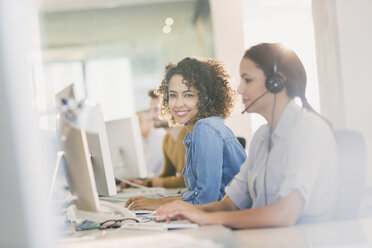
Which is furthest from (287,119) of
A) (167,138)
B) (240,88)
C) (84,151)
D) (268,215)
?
(167,138)

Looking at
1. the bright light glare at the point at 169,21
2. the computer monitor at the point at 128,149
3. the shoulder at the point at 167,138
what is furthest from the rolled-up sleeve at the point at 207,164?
the bright light glare at the point at 169,21

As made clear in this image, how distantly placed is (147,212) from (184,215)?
12.1 inches

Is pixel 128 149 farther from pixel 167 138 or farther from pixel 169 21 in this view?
pixel 169 21

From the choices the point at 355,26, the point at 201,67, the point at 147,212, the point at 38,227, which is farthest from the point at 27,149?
the point at 355,26

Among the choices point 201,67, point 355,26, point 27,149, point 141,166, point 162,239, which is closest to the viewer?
point 27,149

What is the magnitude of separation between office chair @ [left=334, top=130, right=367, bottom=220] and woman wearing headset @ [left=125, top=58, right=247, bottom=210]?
32 centimetres

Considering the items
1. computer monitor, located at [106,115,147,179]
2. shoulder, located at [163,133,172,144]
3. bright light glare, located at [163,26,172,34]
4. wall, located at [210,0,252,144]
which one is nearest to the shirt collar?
wall, located at [210,0,252,144]

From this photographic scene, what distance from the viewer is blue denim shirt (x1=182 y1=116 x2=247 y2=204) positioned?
1.56 meters

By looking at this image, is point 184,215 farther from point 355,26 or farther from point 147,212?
point 355,26

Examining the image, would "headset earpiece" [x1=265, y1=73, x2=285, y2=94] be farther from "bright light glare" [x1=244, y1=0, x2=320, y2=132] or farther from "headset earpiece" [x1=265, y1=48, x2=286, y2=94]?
"bright light glare" [x1=244, y1=0, x2=320, y2=132]

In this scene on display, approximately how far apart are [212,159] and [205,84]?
0.29 metres

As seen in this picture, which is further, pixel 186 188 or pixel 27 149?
pixel 186 188

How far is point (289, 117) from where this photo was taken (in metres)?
1.38

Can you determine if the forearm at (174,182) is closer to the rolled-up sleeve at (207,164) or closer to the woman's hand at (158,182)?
the woman's hand at (158,182)
